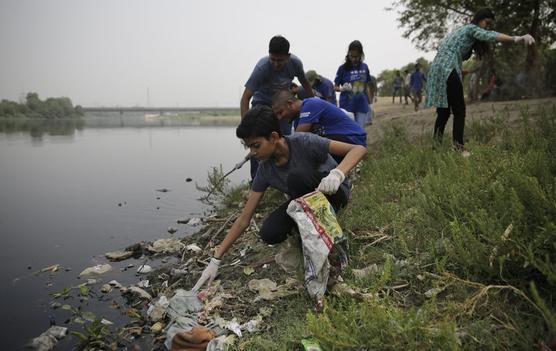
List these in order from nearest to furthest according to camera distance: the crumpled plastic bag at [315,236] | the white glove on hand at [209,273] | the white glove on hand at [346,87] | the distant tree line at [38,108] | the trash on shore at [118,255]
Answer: the crumpled plastic bag at [315,236], the white glove on hand at [209,273], the trash on shore at [118,255], the white glove on hand at [346,87], the distant tree line at [38,108]

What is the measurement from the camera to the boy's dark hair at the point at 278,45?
12.6ft

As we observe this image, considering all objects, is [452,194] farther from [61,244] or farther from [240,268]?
[61,244]

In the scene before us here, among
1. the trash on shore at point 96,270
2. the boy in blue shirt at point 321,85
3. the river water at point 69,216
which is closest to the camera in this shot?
the river water at point 69,216

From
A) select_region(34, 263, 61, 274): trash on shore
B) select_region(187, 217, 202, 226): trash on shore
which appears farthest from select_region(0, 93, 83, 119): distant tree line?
select_region(34, 263, 61, 274): trash on shore

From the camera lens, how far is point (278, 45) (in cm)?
384

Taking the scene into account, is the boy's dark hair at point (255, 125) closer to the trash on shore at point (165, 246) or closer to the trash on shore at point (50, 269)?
the trash on shore at point (165, 246)

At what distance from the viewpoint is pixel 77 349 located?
257 centimetres

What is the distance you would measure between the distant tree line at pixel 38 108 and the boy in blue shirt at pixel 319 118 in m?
71.0

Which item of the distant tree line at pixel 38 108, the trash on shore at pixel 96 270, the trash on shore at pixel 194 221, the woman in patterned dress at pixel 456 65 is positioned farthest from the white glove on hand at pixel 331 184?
the distant tree line at pixel 38 108

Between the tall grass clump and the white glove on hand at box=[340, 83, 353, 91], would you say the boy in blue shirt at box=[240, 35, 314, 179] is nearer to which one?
the white glove on hand at box=[340, 83, 353, 91]

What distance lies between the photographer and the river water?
3506 millimetres

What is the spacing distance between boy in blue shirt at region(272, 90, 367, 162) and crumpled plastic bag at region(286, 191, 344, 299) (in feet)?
4.38

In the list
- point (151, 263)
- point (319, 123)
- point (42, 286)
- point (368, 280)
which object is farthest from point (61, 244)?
point (368, 280)

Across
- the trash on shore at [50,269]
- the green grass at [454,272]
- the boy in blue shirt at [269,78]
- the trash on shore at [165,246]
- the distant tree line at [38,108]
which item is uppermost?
the distant tree line at [38,108]
